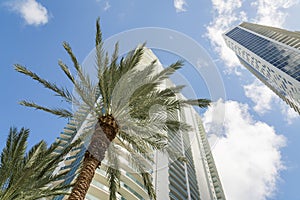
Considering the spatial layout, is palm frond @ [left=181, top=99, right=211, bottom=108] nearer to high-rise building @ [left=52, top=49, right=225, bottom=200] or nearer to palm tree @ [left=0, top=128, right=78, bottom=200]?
high-rise building @ [left=52, top=49, right=225, bottom=200]

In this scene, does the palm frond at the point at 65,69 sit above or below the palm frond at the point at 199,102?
above

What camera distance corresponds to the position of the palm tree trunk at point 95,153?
656 centimetres

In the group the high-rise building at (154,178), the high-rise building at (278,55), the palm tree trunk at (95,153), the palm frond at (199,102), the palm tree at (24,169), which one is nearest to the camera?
the palm tree trunk at (95,153)

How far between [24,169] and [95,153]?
3184 millimetres

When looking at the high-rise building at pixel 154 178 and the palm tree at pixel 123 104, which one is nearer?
the palm tree at pixel 123 104

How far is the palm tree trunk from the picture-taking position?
21.5ft

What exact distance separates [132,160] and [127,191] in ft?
57.3

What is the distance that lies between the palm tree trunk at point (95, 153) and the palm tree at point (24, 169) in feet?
5.29

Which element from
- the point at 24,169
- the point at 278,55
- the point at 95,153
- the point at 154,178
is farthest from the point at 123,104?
the point at 278,55

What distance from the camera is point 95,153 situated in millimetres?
7426

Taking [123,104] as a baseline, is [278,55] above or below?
above

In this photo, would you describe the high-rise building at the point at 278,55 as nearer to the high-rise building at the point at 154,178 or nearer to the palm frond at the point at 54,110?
the high-rise building at the point at 154,178

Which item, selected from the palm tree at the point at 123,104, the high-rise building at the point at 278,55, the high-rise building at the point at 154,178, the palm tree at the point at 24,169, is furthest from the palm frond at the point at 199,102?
the high-rise building at the point at 278,55

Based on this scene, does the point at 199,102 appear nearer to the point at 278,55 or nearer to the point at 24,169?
the point at 24,169
